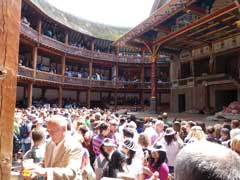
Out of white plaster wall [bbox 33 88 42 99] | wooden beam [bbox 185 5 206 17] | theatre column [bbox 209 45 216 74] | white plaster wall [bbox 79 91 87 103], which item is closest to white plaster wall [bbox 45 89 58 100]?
white plaster wall [bbox 33 88 42 99]

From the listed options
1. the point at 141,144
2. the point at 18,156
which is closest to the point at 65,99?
the point at 18,156

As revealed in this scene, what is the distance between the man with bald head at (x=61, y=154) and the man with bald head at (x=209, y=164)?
139 centimetres

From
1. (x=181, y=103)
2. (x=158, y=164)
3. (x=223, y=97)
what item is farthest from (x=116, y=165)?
(x=181, y=103)

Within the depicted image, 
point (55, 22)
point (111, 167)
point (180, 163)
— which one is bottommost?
point (111, 167)

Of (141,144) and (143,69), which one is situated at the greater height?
(143,69)

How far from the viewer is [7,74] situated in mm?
1677

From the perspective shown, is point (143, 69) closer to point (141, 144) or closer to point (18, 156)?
point (18, 156)

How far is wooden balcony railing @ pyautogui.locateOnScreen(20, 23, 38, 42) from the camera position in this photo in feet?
58.2

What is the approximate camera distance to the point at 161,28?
1772cm

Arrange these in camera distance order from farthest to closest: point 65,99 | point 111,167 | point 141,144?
point 65,99 < point 141,144 < point 111,167

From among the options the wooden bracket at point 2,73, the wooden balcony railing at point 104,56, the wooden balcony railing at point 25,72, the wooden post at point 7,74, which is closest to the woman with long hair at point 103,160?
the wooden post at point 7,74

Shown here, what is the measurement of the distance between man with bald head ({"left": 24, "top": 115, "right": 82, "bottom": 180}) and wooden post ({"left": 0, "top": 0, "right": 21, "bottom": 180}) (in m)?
0.64

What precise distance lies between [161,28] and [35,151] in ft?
51.2

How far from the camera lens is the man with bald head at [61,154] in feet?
7.61
